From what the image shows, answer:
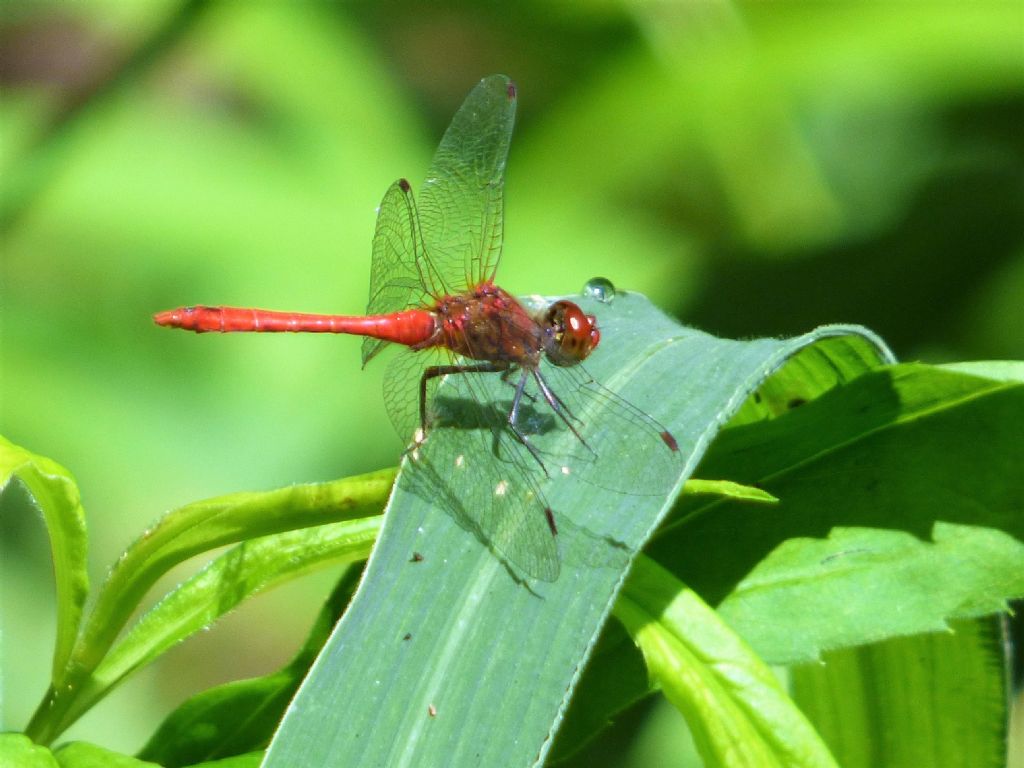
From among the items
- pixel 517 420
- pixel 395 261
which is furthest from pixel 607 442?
pixel 395 261

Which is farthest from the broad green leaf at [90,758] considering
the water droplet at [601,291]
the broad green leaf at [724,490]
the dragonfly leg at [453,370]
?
the water droplet at [601,291]

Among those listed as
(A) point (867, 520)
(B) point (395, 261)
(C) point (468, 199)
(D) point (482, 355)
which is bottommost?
(A) point (867, 520)

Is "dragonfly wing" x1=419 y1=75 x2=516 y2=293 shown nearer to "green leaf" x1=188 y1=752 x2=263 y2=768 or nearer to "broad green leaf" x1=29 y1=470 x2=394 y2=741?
"broad green leaf" x1=29 y1=470 x2=394 y2=741

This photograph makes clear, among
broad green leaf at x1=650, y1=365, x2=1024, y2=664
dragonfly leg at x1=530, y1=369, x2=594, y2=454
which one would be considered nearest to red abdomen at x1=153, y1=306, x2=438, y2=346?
dragonfly leg at x1=530, y1=369, x2=594, y2=454

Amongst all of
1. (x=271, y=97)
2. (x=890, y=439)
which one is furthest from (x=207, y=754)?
(x=271, y=97)

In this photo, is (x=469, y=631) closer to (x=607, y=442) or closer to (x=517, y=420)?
(x=607, y=442)

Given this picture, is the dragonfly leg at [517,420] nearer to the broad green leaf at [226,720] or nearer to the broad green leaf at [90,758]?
the broad green leaf at [226,720]
